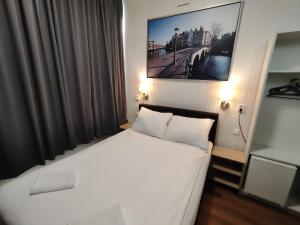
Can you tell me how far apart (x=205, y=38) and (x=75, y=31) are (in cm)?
171

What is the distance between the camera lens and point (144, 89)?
2.61 m

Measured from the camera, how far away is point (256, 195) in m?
1.72

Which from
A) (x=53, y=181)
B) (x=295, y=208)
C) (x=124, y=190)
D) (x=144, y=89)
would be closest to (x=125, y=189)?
(x=124, y=190)

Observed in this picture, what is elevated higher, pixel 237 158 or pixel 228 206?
pixel 237 158

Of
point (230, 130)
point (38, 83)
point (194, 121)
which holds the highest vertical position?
point (38, 83)

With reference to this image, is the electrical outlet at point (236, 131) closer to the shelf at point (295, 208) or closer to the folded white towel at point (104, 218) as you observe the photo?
the shelf at point (295, 208)

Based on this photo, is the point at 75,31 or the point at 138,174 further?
the point at 75,31

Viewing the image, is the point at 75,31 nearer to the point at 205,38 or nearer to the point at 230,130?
the point at 205,38

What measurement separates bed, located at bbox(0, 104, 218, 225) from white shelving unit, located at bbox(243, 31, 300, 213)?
0.61 metres

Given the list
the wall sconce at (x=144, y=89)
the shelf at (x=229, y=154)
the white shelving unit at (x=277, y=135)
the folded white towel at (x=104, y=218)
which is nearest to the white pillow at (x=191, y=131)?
the shelf at (x=229, y=154)

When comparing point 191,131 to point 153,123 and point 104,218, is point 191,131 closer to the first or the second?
point 153,123

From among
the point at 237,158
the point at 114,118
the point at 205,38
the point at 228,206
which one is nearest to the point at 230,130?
the point at 237,158

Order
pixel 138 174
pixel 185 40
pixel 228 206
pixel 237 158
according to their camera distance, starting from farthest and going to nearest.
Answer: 1. pixel 185 40
2. pixel 237 158
3. pixel 228 206
4. pixel 138 174

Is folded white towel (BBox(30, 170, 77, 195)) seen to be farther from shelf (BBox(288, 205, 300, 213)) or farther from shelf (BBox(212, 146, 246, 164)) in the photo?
shelf (BBox(288, 205, 300, 213))
